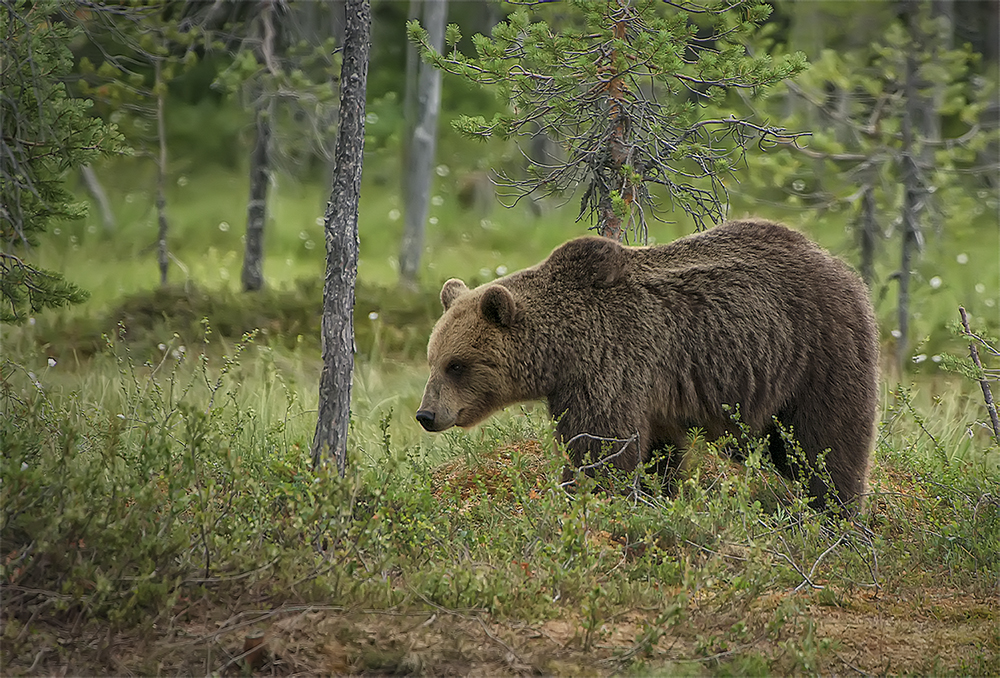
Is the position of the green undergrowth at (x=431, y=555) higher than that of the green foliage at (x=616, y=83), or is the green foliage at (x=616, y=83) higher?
the green foliage at (x=616, y=83)

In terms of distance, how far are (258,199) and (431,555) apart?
7.40 metres

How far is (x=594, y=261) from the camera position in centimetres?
574

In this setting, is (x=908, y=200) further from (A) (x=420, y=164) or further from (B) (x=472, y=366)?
(B) (x=472, y=366)

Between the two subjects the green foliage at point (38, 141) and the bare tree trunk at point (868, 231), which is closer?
the green foliage at point (38, 141)

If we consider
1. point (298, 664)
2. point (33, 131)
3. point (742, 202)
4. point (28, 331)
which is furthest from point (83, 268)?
point (742, 202)

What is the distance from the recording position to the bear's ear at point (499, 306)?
18.0 ft

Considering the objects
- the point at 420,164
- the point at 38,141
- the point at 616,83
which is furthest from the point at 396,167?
the point at 38,141

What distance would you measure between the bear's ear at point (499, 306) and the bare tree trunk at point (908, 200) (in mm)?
5529

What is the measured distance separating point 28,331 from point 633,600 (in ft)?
24.4

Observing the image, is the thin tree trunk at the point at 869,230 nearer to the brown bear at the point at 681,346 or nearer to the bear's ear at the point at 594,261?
the brown bear at the point at 681,346

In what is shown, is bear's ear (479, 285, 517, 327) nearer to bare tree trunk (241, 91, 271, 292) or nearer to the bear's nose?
the bear's nose

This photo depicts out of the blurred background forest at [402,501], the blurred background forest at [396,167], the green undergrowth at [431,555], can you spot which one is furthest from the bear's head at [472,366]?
the blurred background forest at [396,167]

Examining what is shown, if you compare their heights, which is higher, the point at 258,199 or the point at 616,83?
the point at 616,83

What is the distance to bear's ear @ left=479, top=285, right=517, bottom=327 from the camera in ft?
18.0
